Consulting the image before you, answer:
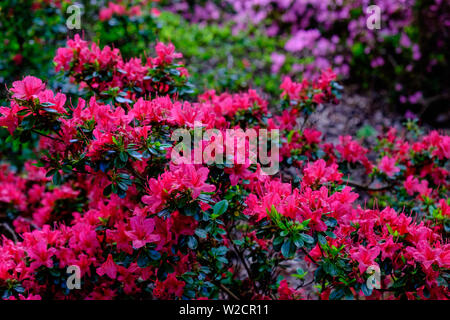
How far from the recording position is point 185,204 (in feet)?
4.10

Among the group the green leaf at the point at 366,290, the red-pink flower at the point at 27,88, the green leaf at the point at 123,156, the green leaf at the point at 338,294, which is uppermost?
the red-pink flower at the point at 27,88

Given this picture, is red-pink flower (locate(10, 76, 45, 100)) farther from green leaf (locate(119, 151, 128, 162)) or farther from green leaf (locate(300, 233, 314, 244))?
green leaf (locate(300, 233, 314, 244))

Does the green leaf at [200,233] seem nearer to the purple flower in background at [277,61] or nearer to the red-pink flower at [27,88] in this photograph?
the red-pink flower at [27,88]

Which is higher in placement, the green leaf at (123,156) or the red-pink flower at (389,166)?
the red-pink flower at (389,166)

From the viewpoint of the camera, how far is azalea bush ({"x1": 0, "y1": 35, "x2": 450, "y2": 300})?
4.27 ft

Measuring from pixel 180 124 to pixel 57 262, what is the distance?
2.68 feet

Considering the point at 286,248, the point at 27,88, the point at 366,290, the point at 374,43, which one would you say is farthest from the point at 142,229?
the point at 374,43

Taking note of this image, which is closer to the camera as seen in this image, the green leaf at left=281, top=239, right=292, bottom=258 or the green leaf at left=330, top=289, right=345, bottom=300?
the green leaf at left=281, top=239, right=292, bottom=258

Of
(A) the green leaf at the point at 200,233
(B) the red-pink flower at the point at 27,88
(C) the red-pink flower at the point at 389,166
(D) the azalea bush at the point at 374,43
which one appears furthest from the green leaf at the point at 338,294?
(D) the azalea bush at the point at 374,43

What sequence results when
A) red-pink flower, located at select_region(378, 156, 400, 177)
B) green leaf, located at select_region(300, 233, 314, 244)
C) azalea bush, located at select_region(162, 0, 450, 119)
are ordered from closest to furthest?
green leaf, located at select_region(300, 233, 314, 244) → red-pink flower, located at select_region(378, 156, 400, 177) → azalea bush, located at select_region(162, 0, 450, 119)

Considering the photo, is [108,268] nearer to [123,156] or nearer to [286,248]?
[123,156]

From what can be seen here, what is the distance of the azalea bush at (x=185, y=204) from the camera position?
130 centimetres

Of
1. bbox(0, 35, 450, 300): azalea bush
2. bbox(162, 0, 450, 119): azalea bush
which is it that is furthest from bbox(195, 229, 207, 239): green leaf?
bbox(162, 0, 450, 119): azalea bush

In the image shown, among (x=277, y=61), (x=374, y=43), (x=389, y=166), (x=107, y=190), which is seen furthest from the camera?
(x=277, y=61)
